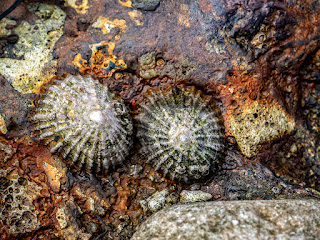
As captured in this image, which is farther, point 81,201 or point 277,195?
point 277,195

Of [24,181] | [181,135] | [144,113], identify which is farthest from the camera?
[144,113]

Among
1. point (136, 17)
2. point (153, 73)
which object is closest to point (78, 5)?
point (136, 17)

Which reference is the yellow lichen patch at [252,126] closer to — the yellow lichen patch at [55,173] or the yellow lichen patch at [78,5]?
the yellow lichen patch at [55,173]

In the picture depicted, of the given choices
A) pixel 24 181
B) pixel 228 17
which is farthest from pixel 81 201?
pixel 228 17

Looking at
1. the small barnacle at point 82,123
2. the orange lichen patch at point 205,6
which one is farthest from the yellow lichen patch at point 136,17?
the small barnacle at point 82,123

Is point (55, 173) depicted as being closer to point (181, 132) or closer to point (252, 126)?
point (181, 132)

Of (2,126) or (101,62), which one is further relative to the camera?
(101,62)

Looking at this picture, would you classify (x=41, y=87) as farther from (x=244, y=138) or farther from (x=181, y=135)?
(x=244, y=138)
